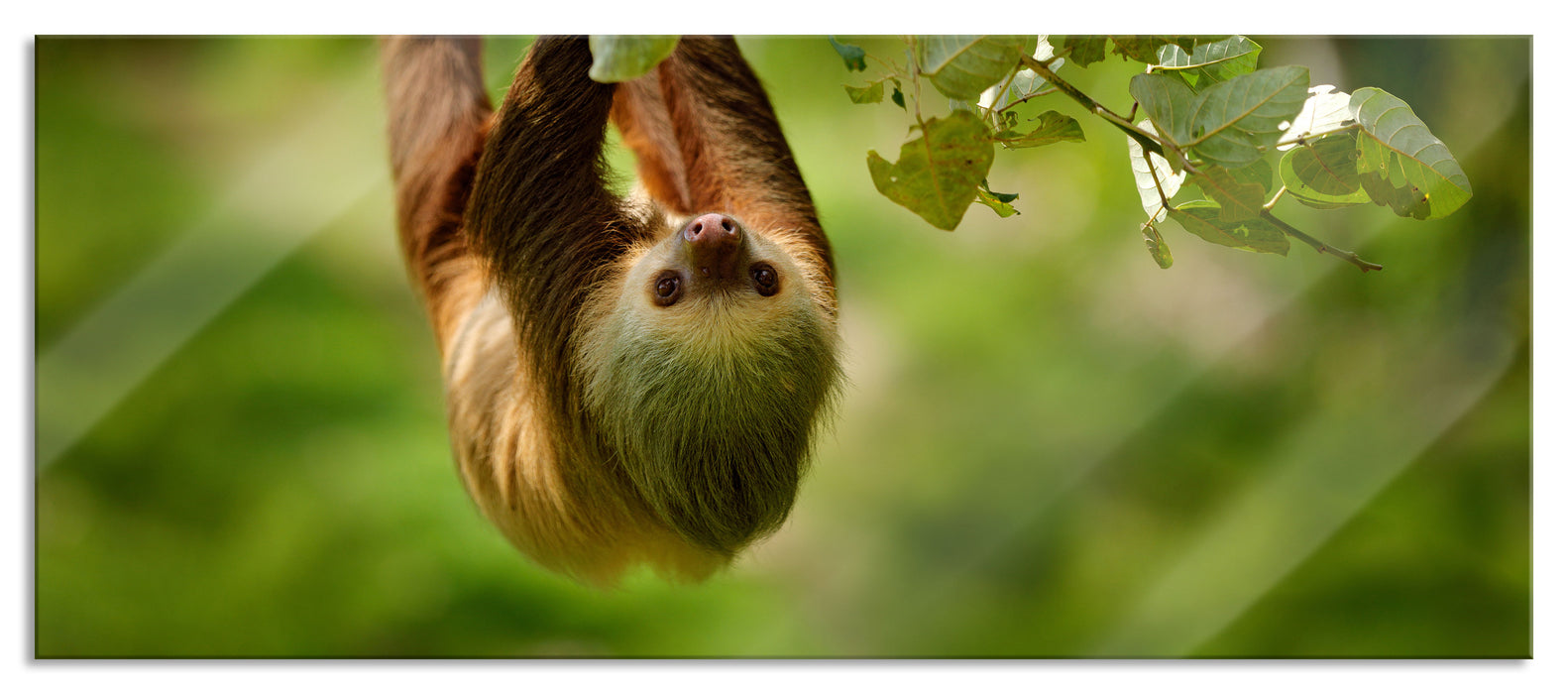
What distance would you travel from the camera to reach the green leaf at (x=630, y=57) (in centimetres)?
143

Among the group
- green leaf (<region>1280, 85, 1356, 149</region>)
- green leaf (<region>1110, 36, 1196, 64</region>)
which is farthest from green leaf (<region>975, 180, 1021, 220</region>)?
green leaf (<region>1280, 85, 1356, 149</region>)

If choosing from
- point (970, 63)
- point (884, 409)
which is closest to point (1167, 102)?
point (970, 63)

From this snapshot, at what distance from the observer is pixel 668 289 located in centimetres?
193

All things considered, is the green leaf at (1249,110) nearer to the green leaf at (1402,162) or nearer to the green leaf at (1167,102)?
the green leaf at (1167,102)

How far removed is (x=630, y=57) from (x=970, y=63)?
1.46ft

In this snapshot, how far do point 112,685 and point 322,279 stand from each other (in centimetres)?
172

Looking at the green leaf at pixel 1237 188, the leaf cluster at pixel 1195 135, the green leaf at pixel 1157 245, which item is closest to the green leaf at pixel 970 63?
the leaf cluster at pixel 1195 135

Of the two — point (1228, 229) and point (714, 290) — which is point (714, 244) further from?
point (1228, 229)

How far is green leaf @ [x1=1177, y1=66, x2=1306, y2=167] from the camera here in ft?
4.58

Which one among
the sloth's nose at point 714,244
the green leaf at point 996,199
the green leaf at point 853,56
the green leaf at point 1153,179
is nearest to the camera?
the green leaf at point 853,56

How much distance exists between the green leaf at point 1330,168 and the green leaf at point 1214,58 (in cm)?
16

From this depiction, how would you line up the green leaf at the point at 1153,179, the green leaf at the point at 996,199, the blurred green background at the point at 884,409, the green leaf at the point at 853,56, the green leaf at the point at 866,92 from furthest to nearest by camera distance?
the blurred green background at the point at 884,409 → the green leaf at the point at 1153,179 → the green leaf at the point at 996,199 → the green leaf at the point at 866,92 → the green leaf at the point at 853,56

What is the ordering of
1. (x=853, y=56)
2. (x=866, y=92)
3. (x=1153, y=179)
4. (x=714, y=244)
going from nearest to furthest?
(x=853, y=56), (x=866, y=92), (x=1153, y=179), (x=714, y=244)

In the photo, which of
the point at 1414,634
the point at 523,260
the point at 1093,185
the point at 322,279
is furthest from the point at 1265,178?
the point at 322,279
